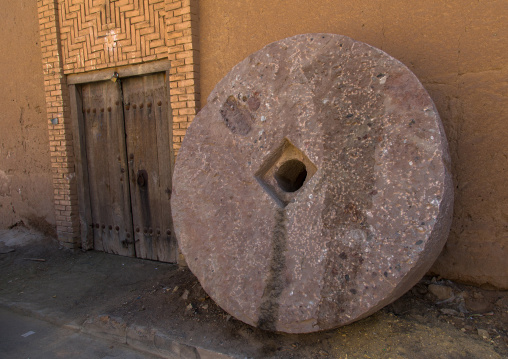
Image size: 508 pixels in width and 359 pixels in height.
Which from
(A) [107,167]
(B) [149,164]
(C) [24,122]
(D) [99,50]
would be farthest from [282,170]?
(C) [24,122]

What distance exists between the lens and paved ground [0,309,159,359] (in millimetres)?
2740

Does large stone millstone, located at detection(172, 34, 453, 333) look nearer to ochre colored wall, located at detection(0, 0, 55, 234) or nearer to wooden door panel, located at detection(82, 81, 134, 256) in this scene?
wooden door panel, located at detection(82, 81, 134, 256)

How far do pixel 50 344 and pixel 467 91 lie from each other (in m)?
3.52

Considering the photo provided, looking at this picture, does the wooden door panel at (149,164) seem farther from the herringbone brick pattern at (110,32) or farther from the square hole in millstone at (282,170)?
the square hole in millstone at (282,170)

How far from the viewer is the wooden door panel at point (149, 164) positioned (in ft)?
13.4

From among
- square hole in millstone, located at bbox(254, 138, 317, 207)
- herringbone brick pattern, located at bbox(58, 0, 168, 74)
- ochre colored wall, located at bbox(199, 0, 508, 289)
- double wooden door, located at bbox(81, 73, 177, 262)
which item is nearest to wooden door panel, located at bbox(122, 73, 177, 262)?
double wooden door, located at bbox(81, 73, 177, 262)

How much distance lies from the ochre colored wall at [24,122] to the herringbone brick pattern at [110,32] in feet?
2.08

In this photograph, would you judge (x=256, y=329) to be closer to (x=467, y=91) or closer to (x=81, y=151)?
(x=467, y=91)

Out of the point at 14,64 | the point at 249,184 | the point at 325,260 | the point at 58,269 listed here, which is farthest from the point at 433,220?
the point at 14,64

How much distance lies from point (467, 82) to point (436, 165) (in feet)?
3.21

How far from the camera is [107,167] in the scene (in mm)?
4578

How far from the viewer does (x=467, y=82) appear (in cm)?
260

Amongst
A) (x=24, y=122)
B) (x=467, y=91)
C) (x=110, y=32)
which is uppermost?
(x=110, y=32)

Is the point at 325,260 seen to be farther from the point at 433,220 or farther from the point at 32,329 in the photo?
the point at 32,329
